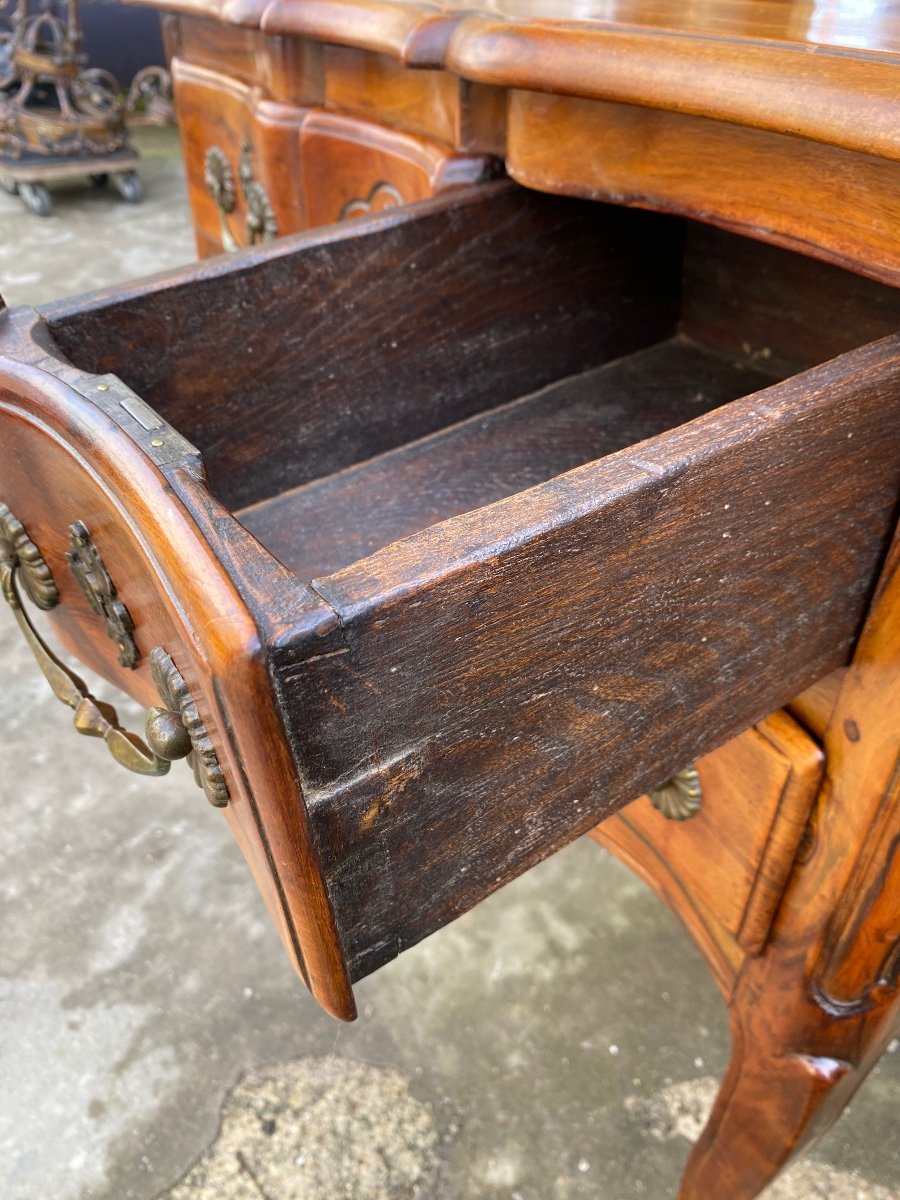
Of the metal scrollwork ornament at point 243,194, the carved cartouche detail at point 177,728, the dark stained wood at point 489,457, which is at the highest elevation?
the carved cartouche detail at point 177,728

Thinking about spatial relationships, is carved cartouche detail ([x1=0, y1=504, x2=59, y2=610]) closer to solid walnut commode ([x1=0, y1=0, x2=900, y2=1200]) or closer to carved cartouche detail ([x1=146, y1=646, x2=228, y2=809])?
solid walnut commode ([x1=0, y1=0, x2=900, y2=1200])

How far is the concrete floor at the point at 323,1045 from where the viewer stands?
0.89m

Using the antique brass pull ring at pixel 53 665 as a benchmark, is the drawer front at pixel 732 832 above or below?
below

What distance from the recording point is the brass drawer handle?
0.39m

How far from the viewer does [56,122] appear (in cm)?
290

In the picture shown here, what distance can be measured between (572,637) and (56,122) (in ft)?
10.2

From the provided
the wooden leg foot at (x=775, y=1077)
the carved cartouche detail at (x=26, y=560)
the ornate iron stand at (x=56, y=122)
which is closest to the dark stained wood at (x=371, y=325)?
the carved cartouche detail at (x=26, y=560)

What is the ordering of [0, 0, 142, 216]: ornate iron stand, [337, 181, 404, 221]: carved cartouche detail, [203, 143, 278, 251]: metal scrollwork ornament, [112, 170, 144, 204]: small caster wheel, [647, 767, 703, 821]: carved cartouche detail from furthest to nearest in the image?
[112, 170, 144, 204]: small caster wheel < [0, 0, 142, 216]: ornate iron stand < [203, 143, 278, 251]: metal scrollwork ornament < [337, 181, 404, 221]: carved cartouche detail < [647, 767, 703, 821]: carved cartouche detail

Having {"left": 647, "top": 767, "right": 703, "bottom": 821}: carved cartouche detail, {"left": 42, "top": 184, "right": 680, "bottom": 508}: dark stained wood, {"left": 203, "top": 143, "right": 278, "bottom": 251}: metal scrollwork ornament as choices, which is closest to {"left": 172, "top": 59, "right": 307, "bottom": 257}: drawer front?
{"left": 203, "top": 143, "right": 278, "bottom": 251}: metal scrollwork ornament

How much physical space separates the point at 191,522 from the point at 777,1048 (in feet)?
1.96

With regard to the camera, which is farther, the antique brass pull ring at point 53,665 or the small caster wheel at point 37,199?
the small caster wheel at point 37,199

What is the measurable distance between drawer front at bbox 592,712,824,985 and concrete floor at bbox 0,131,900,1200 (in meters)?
0.27

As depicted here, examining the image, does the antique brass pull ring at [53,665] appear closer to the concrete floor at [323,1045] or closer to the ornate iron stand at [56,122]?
the concrete floor at [323,1045]

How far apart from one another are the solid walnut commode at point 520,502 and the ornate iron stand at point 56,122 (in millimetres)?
2283
